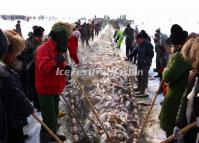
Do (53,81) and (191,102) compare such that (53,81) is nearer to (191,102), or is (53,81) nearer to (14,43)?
(14,43)

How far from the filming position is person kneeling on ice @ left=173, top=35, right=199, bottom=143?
3.36 meters

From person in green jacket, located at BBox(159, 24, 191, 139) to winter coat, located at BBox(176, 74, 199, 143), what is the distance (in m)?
0.79

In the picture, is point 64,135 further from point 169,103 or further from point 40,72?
point 169,103

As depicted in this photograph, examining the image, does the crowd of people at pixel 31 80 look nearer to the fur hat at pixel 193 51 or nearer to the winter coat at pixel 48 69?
the winter coat at pixel 48 69

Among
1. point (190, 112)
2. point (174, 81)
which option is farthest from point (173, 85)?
point (190, 112)

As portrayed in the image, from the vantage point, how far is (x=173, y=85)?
176 inches

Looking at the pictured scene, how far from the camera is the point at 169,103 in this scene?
450cm

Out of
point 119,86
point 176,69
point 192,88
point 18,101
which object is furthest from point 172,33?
point 119,86

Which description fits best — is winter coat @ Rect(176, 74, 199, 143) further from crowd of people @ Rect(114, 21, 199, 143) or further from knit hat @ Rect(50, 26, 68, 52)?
knit hat @ Rect(50, 26, 68, 52)

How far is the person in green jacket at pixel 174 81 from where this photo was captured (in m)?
4.29

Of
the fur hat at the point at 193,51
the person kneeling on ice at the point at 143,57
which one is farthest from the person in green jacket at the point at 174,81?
the person kneeling on ice at the point at 143,57

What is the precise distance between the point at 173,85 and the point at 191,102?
1.07 m

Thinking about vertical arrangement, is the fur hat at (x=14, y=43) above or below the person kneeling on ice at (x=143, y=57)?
above

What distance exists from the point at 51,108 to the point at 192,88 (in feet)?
7.91
